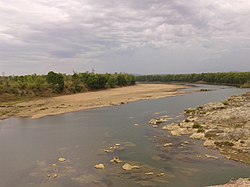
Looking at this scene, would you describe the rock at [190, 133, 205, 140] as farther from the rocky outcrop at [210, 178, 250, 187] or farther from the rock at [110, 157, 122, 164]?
the rocky outcrop at [210, 178, 250, 187]

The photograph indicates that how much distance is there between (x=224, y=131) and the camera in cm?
3578

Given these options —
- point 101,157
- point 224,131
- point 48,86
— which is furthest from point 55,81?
point 101,157

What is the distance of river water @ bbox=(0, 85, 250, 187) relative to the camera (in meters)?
22.2

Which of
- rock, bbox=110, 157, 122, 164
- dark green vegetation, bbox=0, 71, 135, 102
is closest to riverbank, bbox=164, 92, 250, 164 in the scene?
rock, bbox=110, 157, 122, 164

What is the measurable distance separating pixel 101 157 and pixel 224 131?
57.9 ft

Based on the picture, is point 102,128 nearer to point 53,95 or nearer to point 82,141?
point 82,141

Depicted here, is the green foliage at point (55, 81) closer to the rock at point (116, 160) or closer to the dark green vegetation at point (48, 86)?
the dark green vegetation at point (48, 86)

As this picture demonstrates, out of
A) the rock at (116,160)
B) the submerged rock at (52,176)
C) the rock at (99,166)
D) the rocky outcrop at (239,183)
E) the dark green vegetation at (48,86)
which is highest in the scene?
the dark green vegetation at (48,86)

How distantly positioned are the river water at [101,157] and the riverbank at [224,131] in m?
1.49

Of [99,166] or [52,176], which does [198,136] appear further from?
[52,176]

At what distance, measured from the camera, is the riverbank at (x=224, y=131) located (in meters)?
28.4

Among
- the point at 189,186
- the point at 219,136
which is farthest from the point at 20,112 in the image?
the point at 189,186

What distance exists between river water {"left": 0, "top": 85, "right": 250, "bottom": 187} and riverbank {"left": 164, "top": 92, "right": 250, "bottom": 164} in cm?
149

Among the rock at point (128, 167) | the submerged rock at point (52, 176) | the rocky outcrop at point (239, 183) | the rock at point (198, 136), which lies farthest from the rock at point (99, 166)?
the rock at point (198, 136)
